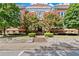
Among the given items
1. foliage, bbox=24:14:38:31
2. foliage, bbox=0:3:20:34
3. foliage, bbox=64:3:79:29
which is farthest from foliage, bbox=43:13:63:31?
foliage, bbox=0:3:20:34

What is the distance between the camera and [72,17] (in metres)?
17.0

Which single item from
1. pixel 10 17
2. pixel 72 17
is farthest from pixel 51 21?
pixel 10 17

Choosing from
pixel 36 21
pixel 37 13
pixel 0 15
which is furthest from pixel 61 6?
pixel 0 15

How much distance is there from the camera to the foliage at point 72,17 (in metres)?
16.9

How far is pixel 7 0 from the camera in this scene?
1.64m

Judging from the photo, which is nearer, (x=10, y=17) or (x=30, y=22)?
(x=10, y=17)

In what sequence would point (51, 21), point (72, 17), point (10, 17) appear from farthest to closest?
point (51, 21)
point (72, 17)
point (10, 17)

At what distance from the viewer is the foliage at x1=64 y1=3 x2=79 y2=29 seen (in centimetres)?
1688

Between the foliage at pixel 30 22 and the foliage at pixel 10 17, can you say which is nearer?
the foliage at pixel 10 17

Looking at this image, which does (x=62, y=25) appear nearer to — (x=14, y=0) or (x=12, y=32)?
(x=12, y=32)

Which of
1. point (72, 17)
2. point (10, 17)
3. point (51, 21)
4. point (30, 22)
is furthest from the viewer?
point (30, 22)

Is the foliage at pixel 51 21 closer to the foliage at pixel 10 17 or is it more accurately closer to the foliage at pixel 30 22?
the foliage at pixel 30 22

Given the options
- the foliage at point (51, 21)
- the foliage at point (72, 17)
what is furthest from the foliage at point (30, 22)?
the foliage at point (72, 17)

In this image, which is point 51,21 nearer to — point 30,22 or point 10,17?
point 30,22
